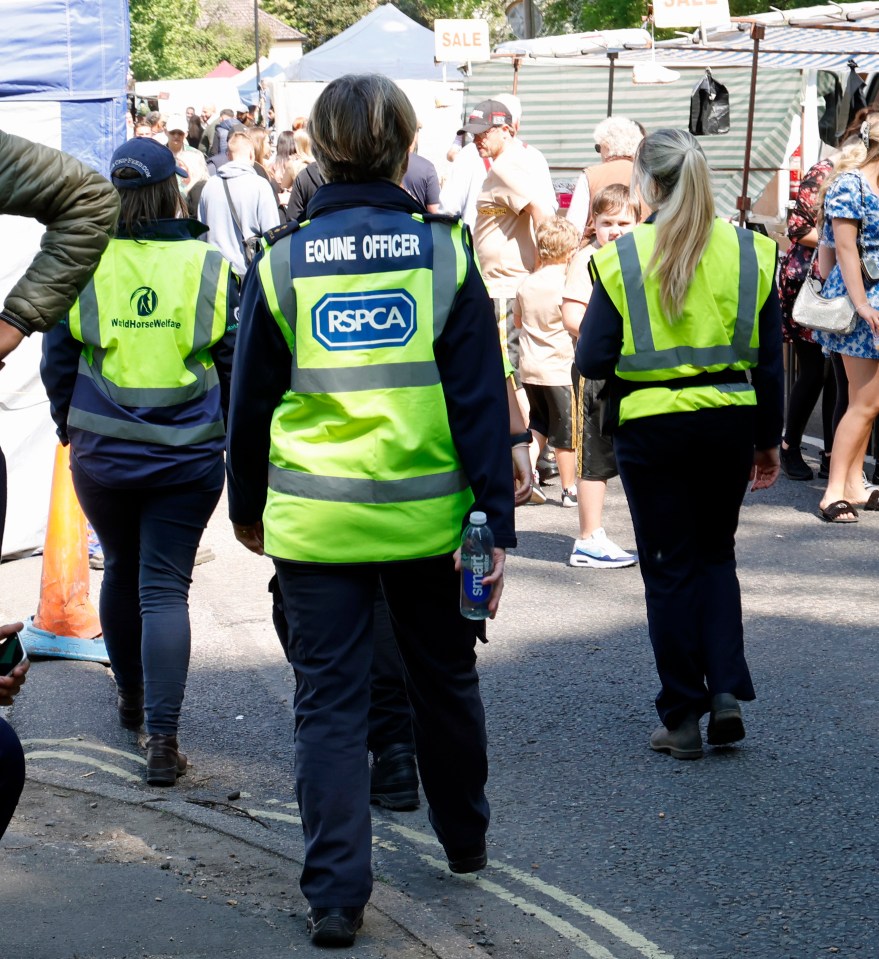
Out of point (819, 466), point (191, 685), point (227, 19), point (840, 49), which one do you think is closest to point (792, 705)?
point (191, 685)

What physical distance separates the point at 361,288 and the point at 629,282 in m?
1.51

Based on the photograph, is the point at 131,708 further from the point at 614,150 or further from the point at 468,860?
the point at 614,150

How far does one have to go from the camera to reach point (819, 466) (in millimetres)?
9828

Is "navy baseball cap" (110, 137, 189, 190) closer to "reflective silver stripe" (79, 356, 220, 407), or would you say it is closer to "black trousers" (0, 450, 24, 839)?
"reflective silver stripe" (79, 356, 220, 407)

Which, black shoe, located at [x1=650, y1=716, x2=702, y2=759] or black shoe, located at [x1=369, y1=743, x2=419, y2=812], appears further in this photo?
black shoe, located at [x1=650, y1=716, x2=702, y2=759]

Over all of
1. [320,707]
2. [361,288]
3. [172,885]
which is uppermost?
[361,288]

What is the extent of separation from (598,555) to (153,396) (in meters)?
3.40

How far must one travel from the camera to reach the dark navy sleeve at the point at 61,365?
474 centimetres

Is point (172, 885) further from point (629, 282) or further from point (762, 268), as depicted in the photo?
point (762, 268)

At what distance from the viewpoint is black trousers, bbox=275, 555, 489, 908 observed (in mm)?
3461

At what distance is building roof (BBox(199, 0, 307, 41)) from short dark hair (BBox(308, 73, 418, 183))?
3272 inches

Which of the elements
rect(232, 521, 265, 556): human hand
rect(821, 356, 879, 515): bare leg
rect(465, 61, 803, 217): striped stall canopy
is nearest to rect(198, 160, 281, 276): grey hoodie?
rect(821, 356, 879, 515): bare leg

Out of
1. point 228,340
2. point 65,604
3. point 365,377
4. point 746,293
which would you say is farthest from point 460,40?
point 365,377

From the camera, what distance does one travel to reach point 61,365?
4.77 meters
